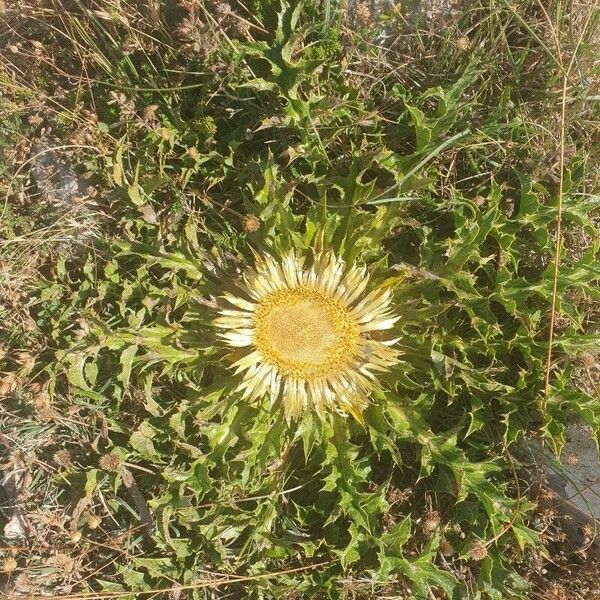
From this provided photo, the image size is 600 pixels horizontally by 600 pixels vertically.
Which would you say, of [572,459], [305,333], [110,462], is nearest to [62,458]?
[110,462]

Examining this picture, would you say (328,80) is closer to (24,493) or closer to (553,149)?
(553,149)

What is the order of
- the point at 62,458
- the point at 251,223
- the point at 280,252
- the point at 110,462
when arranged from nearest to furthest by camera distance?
1. the point at 251,223
2. the point at 280,252
3. the point at 110,462
4. the point at 62,458

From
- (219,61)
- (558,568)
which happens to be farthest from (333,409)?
(219,61)

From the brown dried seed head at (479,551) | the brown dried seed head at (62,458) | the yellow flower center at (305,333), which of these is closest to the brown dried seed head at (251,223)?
the yellow flower center at (305,333)

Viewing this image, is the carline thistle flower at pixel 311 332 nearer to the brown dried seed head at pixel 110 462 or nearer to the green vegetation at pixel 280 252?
the green vegetation at pixel 280 252

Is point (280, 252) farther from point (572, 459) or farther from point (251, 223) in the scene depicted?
point (572, 459)

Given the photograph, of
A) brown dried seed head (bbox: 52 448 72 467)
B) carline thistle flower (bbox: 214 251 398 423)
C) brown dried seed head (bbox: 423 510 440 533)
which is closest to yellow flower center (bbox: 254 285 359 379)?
carline thistle flower (bbox: 214 251 398 423)

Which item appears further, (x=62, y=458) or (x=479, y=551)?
(x=62, y=458)
